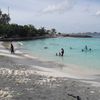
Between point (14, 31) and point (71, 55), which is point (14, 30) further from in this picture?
point (71, 55)

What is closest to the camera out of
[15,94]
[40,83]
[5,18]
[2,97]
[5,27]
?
[2,97]

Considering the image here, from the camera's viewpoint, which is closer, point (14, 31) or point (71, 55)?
point (71, 55)

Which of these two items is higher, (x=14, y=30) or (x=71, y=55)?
(x=14, y=30)

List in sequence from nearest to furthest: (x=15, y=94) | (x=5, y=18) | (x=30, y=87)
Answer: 1. (x=15, y=94)
2. (x=30, y=87)
3. (x=5, y=18)

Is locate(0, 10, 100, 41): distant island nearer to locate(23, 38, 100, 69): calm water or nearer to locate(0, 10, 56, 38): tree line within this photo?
locate(0, 10, 56, 38): tree line

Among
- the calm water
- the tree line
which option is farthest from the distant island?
the calm water

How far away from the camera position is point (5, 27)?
115 m

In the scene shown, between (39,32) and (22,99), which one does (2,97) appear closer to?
(22,99)

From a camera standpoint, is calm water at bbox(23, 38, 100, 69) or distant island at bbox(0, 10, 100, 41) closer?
calm water at bbox(23, 38, 100, 69)

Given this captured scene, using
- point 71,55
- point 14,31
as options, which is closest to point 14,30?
point 14,31

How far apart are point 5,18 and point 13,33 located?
30493 millimetres

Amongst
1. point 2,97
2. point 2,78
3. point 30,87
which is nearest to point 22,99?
point 2,97

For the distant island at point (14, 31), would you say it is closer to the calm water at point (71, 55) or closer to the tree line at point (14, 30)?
the tree line at point (14, 30)

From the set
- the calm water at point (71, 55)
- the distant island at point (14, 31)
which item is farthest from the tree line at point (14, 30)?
the calm water at point (71, 55)
